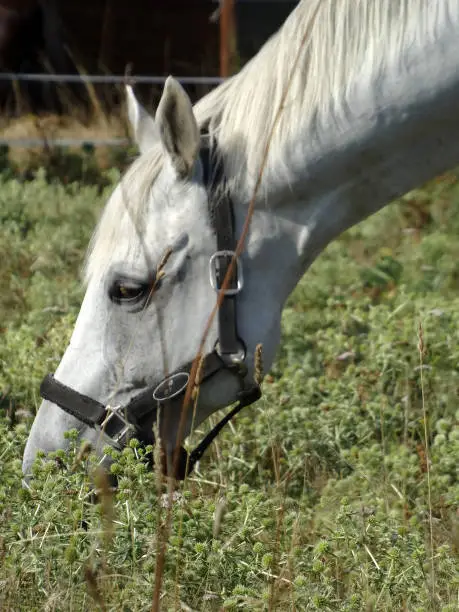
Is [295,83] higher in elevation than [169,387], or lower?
higher

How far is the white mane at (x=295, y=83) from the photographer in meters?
2.55

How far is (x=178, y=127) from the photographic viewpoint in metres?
2.61

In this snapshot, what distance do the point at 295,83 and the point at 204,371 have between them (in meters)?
0.81

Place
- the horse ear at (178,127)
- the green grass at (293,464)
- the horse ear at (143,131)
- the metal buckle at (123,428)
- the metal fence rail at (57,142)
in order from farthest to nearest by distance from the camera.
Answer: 1. the metal fence rail at (57,142)
2. the horse ear at (143,131)
3. the metal buckle at (123,428)
4. the horse ear at (178,127)
5. the green grass at (293,464)

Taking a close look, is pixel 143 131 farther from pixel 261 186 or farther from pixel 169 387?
pixel 169 387

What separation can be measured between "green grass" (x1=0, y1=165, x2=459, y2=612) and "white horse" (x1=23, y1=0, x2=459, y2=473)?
11.0 inches

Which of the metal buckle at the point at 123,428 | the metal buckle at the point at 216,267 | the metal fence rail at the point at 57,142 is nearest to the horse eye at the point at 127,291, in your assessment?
the metal buckle at the point at 216,267

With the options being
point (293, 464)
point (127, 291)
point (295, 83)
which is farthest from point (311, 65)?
point (293, 464)

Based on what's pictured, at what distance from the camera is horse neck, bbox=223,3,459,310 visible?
2.57m

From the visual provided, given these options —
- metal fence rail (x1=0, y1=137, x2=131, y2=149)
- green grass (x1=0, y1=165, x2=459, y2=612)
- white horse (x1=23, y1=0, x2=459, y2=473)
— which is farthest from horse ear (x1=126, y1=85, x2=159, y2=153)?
metal fence rail (x1=0, y1=137, x2=131, y2=149)

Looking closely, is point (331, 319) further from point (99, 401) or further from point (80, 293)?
point (99, 401)

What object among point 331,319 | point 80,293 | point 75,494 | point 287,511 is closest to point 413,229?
point 331,319

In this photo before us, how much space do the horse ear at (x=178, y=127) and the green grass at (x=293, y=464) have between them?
746mm

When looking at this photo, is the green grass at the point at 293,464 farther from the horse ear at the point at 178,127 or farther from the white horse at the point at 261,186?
the horse ear at the point at 178,127
